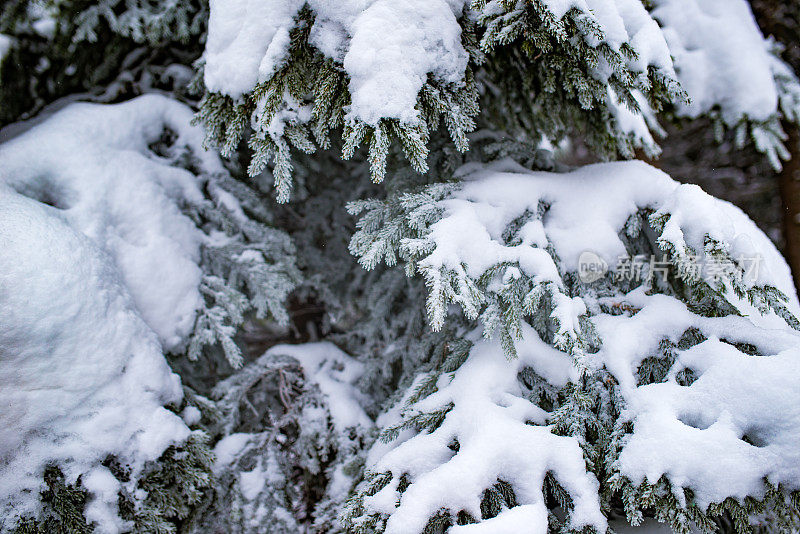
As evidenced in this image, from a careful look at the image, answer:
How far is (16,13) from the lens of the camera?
213cm

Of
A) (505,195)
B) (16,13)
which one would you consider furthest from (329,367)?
(16,13)

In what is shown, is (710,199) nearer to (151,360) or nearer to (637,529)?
(637,529)

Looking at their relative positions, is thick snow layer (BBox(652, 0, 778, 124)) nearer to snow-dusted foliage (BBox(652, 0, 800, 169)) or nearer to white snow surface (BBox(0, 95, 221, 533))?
snow-dusted foliage (BBox(652, 0, 800, 169))

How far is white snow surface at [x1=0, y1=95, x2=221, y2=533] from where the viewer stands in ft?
5.11

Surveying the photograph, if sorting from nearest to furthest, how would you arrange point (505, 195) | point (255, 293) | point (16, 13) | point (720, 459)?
point (720, 459), point (505, 195), point (16, 13), point (255, 293)

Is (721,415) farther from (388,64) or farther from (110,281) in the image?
(110,281)

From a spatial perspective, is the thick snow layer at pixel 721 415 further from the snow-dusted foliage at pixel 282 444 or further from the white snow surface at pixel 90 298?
the white snow surface at pixel 90 298

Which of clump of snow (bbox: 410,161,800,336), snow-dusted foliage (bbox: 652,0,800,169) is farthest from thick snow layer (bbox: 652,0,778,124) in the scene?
clump of snow (bbox: 410,161,800,336)

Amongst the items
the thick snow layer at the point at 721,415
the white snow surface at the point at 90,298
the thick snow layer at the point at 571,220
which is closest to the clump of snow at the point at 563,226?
the thick snow layer at the point at 571,220

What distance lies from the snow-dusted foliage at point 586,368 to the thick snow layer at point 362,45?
476 millimetres

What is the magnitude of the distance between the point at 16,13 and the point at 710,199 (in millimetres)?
Result: 3191

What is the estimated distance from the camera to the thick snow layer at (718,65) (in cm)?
264

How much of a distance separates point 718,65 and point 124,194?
3.40 m

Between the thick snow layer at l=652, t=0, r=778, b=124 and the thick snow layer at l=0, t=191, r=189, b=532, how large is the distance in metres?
3.18
